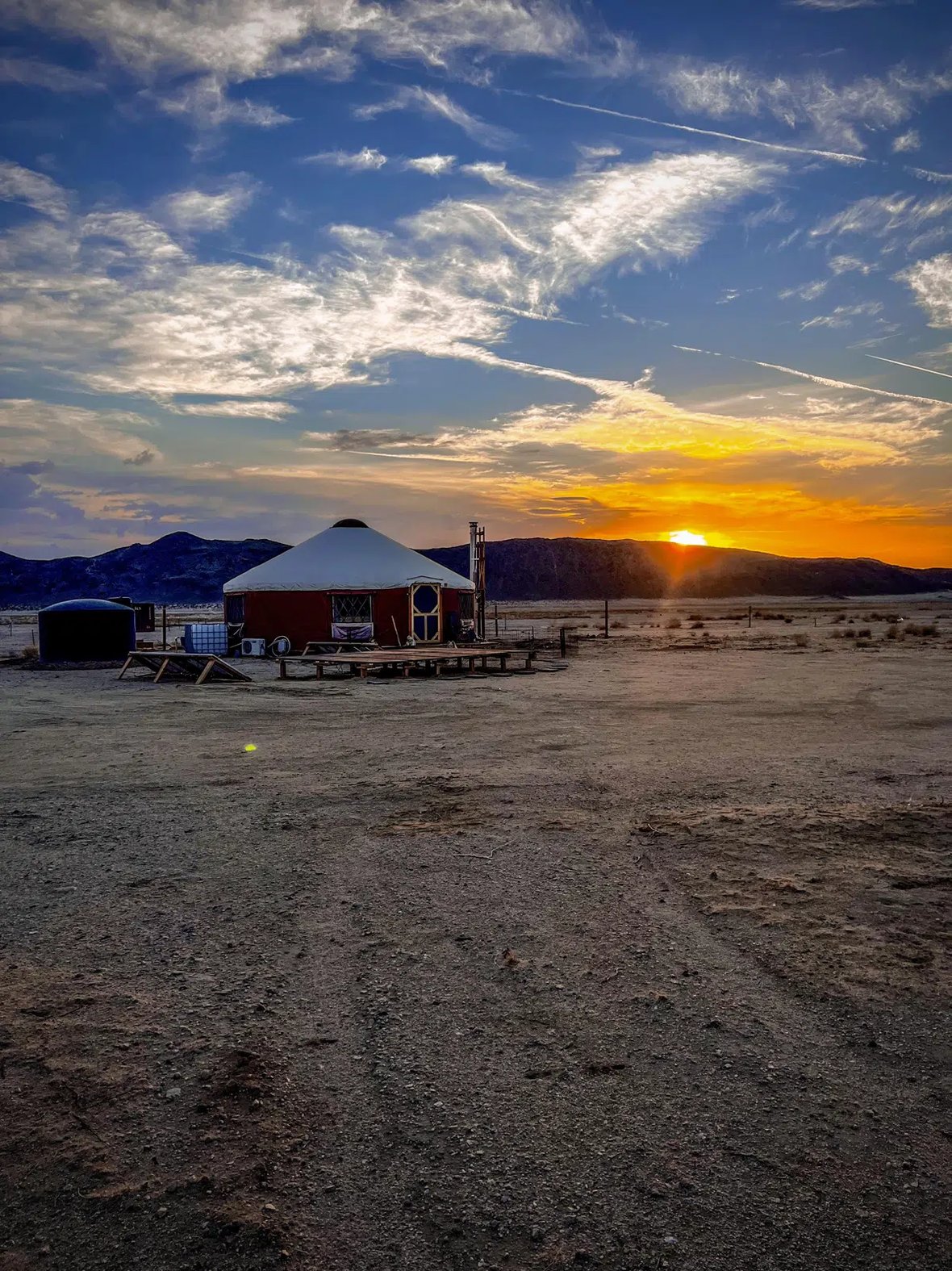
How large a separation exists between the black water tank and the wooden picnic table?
543 centimetres

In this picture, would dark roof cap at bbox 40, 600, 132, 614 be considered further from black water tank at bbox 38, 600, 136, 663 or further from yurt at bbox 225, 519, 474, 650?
yurt at bbox 225, 519, 474, 650

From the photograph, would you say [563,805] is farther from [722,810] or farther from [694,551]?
[694,551]

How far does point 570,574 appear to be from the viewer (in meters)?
160

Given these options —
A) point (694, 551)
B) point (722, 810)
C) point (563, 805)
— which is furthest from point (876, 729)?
point (694, 551)

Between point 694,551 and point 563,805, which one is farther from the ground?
point 694,551

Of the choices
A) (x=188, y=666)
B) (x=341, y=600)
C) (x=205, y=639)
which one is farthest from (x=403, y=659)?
(x=205, y=639)

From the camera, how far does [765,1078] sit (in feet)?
9.93

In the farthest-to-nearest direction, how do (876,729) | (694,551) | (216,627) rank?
Result: (694,551) → (216,627) → (876,729)

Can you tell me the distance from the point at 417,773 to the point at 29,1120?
5465 millimetres

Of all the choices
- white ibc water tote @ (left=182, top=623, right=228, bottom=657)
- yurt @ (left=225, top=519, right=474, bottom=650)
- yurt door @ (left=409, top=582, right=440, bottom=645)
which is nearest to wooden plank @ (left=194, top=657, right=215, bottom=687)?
white ibc water tote @ (left=182, top=623, right=228, bottom=657)

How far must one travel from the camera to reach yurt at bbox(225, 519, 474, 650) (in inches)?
942

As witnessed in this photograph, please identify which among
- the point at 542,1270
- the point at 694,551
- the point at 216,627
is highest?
the point at 694,551

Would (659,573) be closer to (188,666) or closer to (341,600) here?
(341,600)

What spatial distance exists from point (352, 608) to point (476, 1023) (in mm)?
21160
